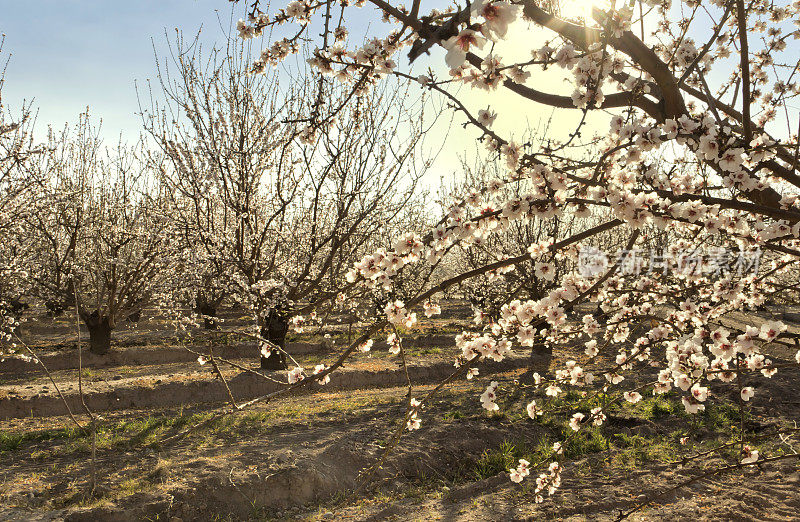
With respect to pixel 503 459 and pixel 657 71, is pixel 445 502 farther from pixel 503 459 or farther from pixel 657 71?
pixel 657 71

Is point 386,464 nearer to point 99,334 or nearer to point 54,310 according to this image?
point 99,334

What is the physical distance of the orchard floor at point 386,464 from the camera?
4449 millimetres

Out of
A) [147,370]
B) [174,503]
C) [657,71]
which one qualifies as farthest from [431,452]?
[147,370]

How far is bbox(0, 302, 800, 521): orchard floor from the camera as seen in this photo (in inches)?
175

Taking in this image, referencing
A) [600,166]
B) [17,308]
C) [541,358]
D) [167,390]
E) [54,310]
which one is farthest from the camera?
[54,310]

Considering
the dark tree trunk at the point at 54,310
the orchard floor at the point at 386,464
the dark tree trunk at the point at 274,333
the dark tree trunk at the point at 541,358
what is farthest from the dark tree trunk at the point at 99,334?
the dark tree trunk at the point at 541,358

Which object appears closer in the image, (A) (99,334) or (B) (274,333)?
(B) (274,333)

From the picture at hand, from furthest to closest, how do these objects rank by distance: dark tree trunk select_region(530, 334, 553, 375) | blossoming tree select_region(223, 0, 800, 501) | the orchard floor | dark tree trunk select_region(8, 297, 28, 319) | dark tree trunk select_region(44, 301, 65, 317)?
dark tree trunk select_region(44, 301, 65, 317) < dark tree trunk select_region(8, 297, 28, 319) < dark tree trunk select_region(530, 334, 553, 375) < the orchard floor < blossoming tree select_region(223, 0, 800, 501)

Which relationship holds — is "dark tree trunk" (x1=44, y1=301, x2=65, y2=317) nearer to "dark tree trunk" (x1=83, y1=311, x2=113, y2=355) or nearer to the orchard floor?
"dark tree trunk" (x1=83, y1=311, x2=113, y2=355)

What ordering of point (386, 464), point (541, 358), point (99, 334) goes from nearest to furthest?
point (386, 464) → point (541, 358) → point (99, 334)

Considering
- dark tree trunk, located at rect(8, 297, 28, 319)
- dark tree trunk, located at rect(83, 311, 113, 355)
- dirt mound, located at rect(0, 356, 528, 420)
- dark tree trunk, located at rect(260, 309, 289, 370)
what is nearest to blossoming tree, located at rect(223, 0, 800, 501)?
dirt mound, located at rect(0, 356, 528, 420)

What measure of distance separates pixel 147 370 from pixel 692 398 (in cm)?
1083

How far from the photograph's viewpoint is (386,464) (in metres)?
5.61

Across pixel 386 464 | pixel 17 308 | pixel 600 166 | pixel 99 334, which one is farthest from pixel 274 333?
pixel 17 308
